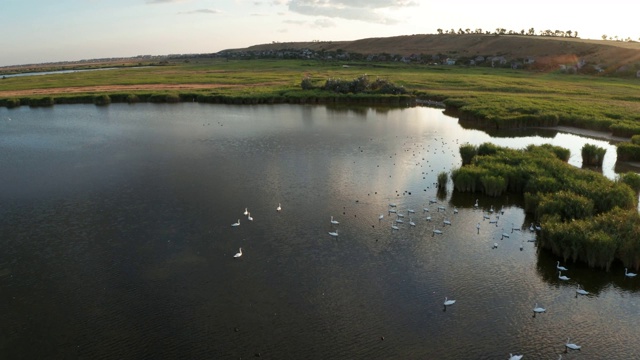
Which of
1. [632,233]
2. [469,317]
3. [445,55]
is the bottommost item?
[469,317]

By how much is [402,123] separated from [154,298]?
42.8 meters

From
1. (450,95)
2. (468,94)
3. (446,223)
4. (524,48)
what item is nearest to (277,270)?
(446,223)

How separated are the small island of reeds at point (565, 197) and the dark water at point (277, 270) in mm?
873

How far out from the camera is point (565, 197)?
2584cm

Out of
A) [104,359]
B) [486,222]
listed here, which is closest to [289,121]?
[486,222]

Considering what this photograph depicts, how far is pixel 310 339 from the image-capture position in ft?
54.2

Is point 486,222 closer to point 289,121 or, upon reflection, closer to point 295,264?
point 295,264

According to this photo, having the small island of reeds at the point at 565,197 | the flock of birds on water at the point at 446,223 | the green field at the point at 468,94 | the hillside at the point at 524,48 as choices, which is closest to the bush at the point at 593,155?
the small island of reeds at the point at 565,197

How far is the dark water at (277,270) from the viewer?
54.1 ft

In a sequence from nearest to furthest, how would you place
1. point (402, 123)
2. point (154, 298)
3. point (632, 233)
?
point (154, 298) → point (632, 233) → point (402, 123)

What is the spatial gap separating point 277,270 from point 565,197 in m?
16.7

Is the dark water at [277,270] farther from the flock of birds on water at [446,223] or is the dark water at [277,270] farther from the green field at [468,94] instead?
the green field at [468,94]

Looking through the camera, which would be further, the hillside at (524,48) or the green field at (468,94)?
the hillside at (524,48)

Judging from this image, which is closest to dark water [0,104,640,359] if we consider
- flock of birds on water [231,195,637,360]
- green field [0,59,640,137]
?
flock of birds on water [231,195,637,360]
